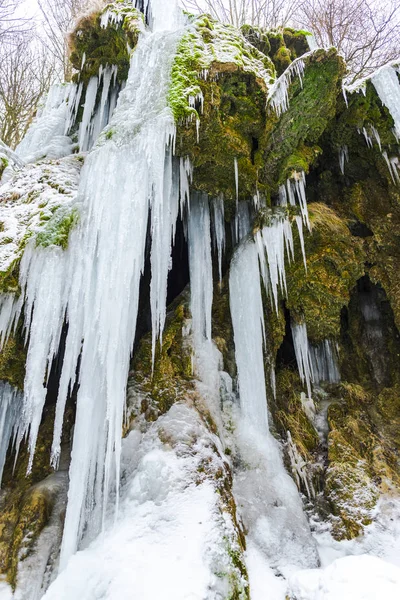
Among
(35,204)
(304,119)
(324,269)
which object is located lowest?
(324,269)

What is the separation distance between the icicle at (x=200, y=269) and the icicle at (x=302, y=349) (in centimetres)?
149

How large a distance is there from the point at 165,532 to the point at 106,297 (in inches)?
86.8

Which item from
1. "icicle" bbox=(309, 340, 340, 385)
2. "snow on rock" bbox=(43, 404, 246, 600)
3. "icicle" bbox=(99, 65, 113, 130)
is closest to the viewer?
"snow on rock" bbox=(43, 404, 246, 600)


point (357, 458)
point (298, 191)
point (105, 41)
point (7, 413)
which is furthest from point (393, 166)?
point (7, 413)

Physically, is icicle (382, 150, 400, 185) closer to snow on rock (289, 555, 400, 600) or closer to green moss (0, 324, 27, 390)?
snow on rock (289, 555, 400, 600)

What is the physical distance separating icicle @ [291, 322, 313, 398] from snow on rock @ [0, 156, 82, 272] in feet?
11.9

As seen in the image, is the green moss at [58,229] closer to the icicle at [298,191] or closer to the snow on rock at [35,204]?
the snow on rock at [35,204]

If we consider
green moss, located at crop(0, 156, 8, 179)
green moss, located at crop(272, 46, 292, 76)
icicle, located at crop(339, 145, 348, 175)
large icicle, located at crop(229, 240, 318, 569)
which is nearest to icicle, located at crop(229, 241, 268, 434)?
large icicle, located at crop(229, 240, 318, 569)

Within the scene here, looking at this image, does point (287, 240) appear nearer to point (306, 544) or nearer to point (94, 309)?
point (94, 309)

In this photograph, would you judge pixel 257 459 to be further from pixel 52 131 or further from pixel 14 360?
pixel 52 131

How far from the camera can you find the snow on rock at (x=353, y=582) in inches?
98.7

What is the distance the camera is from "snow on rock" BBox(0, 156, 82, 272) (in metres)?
4.16

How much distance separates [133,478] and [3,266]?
8.23 ft

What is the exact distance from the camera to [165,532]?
3404mm
